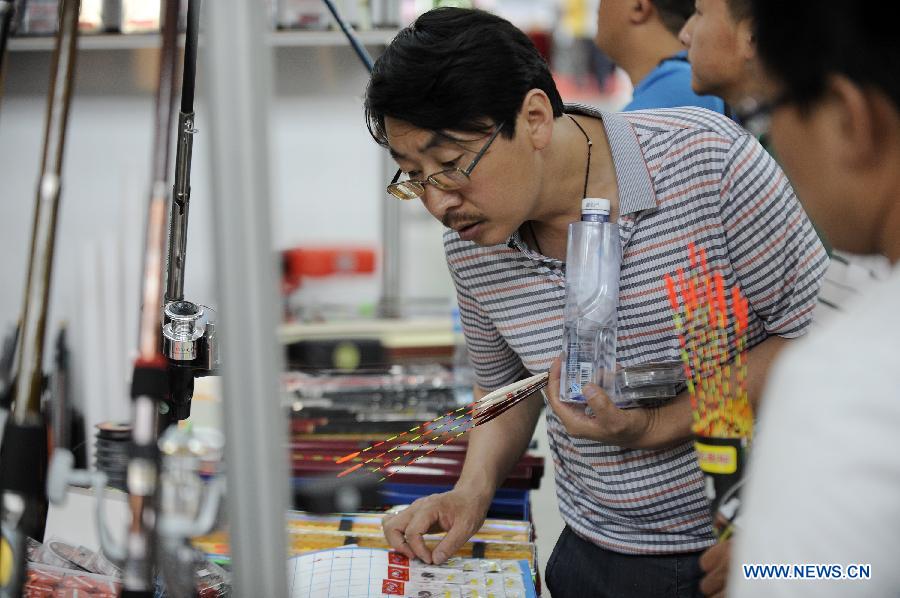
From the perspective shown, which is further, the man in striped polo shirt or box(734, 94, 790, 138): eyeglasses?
the man in striped polo shirt

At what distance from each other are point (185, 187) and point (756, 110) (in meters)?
0.56

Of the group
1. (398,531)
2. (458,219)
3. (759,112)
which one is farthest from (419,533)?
(759,112)

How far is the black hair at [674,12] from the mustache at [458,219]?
0.98m

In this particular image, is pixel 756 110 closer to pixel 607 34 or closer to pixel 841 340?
pixel 841 340

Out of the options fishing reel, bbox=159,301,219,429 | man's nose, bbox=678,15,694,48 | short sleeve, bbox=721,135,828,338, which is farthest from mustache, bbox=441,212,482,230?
man's nose, bbox=678,15,694,48

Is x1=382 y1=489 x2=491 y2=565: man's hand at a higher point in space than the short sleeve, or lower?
lower

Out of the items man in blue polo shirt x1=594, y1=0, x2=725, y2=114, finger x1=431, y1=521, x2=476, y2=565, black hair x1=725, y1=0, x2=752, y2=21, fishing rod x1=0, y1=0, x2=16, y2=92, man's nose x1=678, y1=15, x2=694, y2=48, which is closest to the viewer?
fishing rod x1=0, y1=0, x2=16, y2=92

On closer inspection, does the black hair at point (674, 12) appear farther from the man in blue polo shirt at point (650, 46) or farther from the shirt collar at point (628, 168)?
the shirt collar at point (628, 168)

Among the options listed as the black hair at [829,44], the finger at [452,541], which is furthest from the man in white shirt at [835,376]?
the finger at [452,541]

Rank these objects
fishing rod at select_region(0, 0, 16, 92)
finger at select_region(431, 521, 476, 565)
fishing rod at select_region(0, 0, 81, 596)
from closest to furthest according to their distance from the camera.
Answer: fishing rod at select_region(0, 0, 81, 596)
fishing rod at select_region(0, 0, 16, 92)
finger at select_region(431, 521, 476, 565)

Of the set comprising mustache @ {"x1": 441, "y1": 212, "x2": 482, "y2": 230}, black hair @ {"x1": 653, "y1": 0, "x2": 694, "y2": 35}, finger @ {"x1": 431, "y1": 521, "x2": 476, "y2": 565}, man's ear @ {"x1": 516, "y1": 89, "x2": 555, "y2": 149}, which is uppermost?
black hair @ {"x1": 653, "y1": 0, "x2": 694, "y2": 35}

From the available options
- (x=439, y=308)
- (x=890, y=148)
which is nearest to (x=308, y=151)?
(x=439, y=308)

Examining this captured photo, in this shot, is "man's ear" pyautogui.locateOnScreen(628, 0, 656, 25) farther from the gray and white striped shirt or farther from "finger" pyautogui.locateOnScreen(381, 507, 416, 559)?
"finger" pyautogui.locateOnScreen(381, 507, 416, 559)

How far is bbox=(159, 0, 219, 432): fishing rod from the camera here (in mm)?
846
